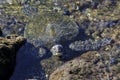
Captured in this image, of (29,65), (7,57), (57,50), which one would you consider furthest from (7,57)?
(57,50)

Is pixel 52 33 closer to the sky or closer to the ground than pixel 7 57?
closer to the ground

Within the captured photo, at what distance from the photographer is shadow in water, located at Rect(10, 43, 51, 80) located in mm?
12305

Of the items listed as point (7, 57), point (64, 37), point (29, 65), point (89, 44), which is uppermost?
point (7, 57)

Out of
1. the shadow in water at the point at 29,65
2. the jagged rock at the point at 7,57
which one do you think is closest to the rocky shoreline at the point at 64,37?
the shadow in water at the point at 29,65

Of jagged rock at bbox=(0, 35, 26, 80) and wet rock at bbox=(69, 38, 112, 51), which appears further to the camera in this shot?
wet rock at bbox=(69, 38, 112, 51)

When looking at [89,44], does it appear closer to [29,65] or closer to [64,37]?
[64,37]

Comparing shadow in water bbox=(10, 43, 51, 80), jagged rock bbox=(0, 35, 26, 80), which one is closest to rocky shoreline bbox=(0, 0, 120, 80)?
shadow in water bbox=(10, 43, 51, 80)

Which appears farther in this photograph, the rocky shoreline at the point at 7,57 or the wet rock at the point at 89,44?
the wet rock at the point at 89,44

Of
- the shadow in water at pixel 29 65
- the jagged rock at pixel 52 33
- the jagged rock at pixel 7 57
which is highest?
the jagged rock at pixel 7 57

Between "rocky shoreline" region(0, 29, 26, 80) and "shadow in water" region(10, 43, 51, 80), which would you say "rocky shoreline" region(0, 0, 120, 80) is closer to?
"shadow in water" region(10, 43, 51, 80)

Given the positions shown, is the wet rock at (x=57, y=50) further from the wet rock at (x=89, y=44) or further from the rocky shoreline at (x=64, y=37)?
the wet rock at (x=89, y=44)

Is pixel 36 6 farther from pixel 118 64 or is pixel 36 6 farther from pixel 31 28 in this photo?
pixel 118 64

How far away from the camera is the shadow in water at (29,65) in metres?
12.3

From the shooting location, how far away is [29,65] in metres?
12.8
